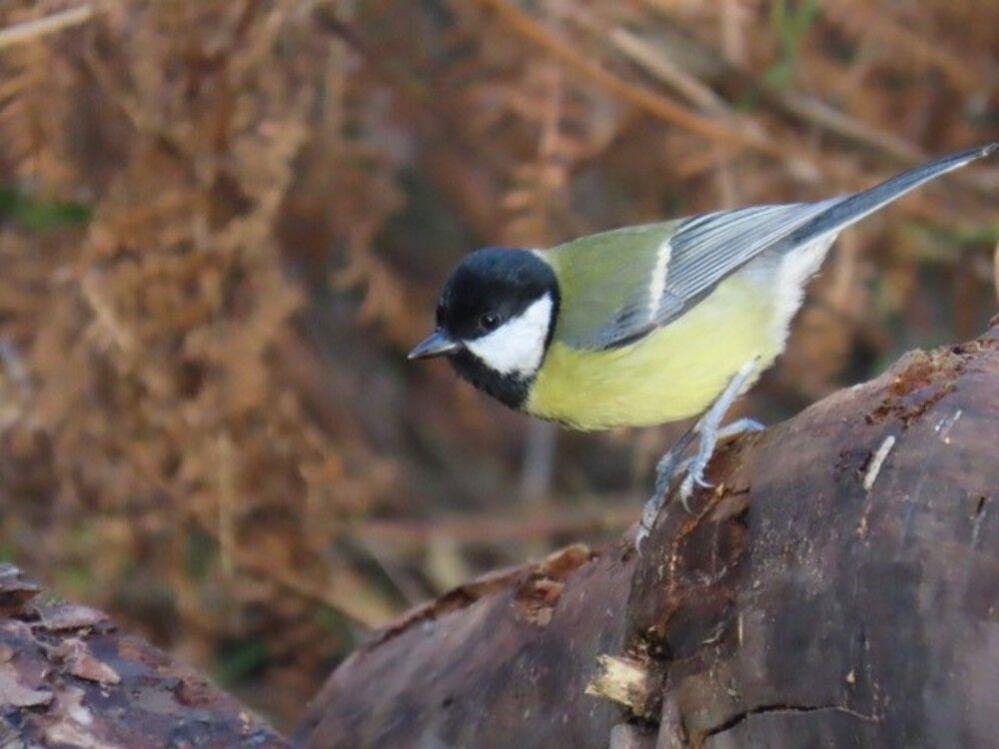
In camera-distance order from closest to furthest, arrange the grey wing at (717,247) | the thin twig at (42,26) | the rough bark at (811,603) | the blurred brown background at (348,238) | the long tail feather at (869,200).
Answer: the rough bark at (811,603) → the long tail feather at (869,200) → the grey wing at (717,247) → the thin twig at (42,26) → the blurred brown background at (348,238)

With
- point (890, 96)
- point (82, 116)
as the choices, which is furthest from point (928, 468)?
point (890, 96)

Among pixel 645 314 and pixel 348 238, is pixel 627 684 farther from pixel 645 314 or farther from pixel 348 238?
pixel 348 238

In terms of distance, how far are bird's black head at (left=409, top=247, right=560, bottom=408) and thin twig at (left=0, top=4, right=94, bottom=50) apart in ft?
2.88

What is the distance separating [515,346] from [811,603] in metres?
0.94

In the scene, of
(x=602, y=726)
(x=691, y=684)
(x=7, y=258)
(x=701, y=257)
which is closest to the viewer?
(x=691, y=684)

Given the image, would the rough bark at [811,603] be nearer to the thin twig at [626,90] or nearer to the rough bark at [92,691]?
the rough bark at [92,691]

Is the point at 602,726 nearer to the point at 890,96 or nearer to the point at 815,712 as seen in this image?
the point at 815,712

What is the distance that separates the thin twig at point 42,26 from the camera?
2.52 meters

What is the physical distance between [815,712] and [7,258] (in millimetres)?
2160

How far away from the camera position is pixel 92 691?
1.80 m

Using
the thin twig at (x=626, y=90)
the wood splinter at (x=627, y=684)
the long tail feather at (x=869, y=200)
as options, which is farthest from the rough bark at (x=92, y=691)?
the thin twig at (x=626, y=90)

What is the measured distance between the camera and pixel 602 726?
181cm

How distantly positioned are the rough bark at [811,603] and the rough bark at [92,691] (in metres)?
→ 0.37

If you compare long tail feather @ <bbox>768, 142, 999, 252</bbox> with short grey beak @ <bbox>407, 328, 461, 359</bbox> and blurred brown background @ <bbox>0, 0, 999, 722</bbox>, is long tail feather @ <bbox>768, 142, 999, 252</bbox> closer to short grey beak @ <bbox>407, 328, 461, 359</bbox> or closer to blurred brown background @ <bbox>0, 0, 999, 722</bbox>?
short grey beak @ <bbox>407, 328, 461, 359</bbox>
